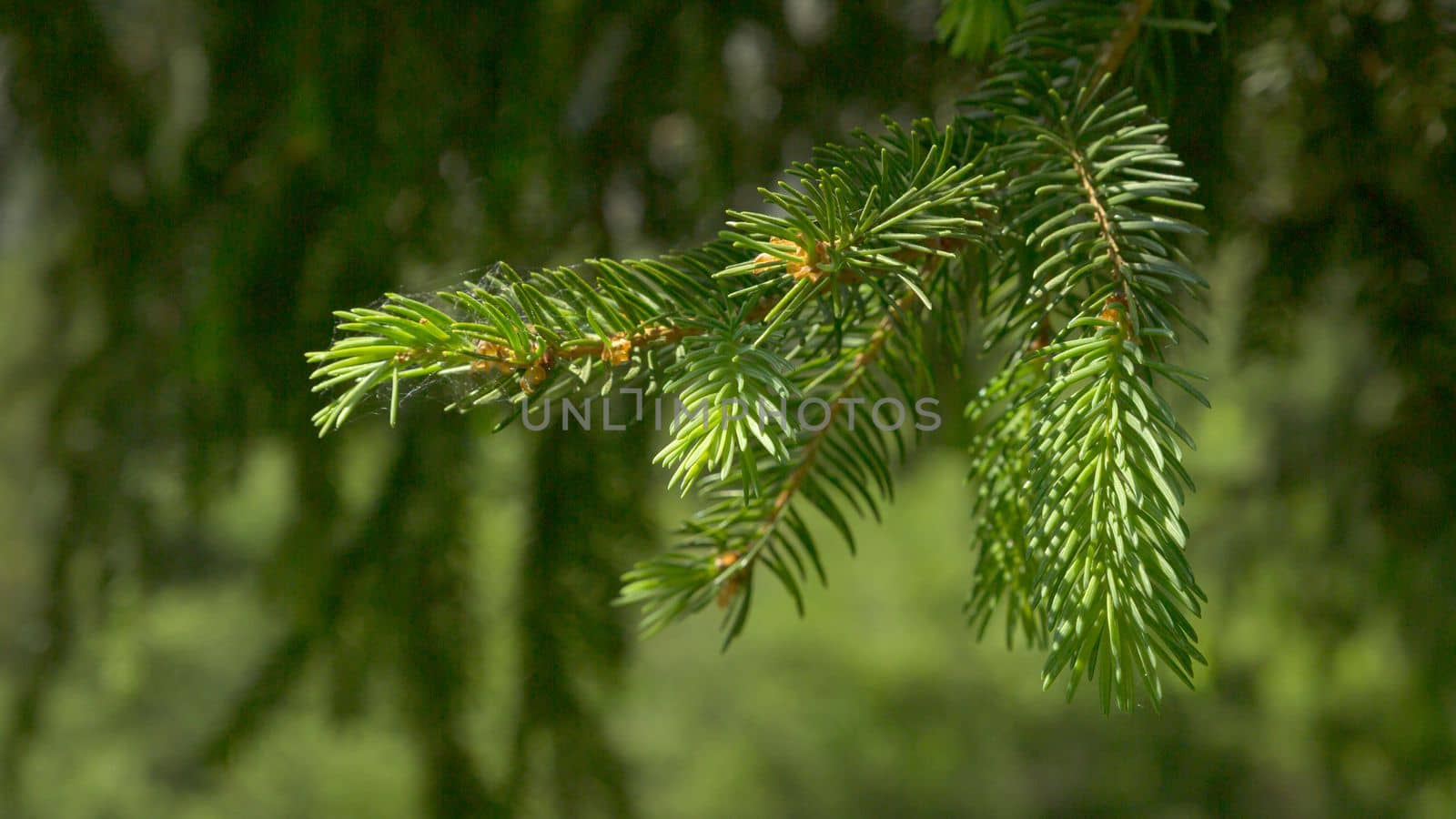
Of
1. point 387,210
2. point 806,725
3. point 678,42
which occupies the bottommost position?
point 806,725

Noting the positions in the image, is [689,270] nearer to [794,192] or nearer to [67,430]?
[794,192]

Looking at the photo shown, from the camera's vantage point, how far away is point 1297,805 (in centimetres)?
301

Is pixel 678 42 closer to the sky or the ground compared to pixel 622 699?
closer to the sky

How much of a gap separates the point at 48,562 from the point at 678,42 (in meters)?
0.75

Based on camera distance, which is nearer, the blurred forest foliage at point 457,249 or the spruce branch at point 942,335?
the spruce branch at point 942,335

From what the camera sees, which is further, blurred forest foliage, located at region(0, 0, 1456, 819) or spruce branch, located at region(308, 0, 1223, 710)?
blurred forest foliage, located at region(0, 0, 1456, 819)

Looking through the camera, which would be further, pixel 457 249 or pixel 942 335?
pixel 457 249

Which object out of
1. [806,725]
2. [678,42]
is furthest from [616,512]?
[806,725]

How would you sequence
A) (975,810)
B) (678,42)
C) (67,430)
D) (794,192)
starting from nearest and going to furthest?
(794,192) < (678,42) < (67,430) < (975,810)

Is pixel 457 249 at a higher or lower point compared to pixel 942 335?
higher

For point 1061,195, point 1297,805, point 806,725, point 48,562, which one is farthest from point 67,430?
point 1297,805

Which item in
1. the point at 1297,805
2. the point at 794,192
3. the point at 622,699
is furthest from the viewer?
the point at 1297,805

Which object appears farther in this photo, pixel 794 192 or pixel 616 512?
pixel 616 512

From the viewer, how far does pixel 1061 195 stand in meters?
0.34
